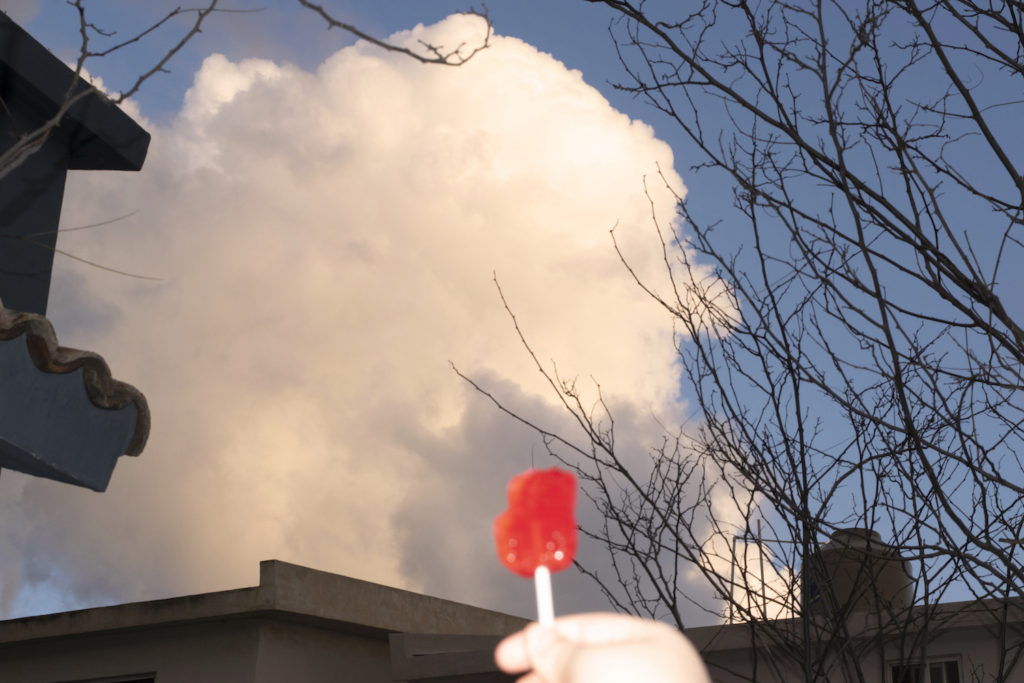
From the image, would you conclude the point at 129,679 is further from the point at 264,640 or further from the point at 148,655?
the point at 264,640

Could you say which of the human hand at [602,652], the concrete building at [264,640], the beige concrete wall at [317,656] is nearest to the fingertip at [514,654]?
the human hand at [602,652]

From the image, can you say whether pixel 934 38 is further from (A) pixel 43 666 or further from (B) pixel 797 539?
(A) pixel 43 666

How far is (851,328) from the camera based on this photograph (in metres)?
3.79

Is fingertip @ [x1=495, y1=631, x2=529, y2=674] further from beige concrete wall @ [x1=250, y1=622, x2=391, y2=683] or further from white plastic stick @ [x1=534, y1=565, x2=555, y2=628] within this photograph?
beige concrete wall @ [x1=250, y1=622, x2=391, y2=683]

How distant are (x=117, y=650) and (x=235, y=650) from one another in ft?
6.10

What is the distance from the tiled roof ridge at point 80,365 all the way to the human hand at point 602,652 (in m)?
3.35

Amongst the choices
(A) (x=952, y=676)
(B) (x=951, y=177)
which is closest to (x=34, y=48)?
(B) (x=951, y=177)

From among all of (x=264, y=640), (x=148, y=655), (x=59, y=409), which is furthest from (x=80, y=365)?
(x=148, y=655)

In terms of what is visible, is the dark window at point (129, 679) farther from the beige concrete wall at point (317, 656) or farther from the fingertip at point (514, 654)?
the fingertip at point (514, 654)

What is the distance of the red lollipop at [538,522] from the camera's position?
1.34m

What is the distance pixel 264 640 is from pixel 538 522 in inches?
421

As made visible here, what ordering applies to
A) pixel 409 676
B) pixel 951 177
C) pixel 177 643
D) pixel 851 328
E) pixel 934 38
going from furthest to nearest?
pixel 177 643 → pixel 409 676 → pixel 851 328 → pixel 951 177 → pixel 934 38

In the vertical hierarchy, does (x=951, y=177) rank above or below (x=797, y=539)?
above

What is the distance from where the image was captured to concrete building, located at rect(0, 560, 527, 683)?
426 inches
